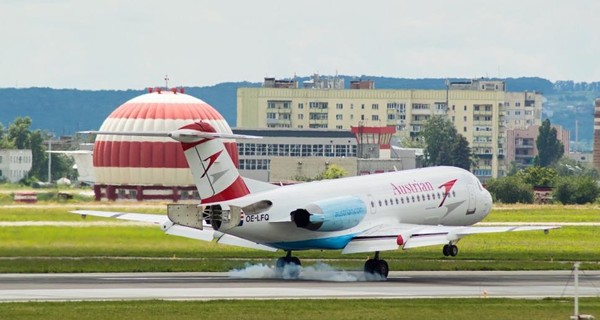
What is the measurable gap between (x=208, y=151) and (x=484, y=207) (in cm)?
2056

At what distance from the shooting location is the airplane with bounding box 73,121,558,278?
71.6 meters

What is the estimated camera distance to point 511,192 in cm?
18050

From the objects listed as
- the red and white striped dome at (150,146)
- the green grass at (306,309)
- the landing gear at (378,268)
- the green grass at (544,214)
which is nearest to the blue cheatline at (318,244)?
the landing gear at (378,268)

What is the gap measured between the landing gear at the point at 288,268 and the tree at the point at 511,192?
347 ft

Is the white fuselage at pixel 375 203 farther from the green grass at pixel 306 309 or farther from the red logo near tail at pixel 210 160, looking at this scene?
the green grass at pixel 306 309

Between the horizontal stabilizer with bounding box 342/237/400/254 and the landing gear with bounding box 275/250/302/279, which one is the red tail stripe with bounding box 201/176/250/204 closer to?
the landing gear with bounding box 275/250/302/279

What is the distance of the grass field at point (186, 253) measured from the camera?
81875 mm

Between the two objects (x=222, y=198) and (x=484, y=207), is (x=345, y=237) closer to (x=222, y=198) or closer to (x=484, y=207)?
(x=222, y=198)

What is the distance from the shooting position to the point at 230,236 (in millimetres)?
74938

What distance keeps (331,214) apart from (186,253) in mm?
19888

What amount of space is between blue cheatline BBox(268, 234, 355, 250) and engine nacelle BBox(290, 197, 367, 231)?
53 cm

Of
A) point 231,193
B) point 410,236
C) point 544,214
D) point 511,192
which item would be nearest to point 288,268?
point 231,193

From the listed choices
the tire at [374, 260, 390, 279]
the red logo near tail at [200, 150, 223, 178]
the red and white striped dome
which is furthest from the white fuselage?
the red and white striped dome

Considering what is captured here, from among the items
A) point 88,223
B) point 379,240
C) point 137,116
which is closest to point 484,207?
point 379,240
